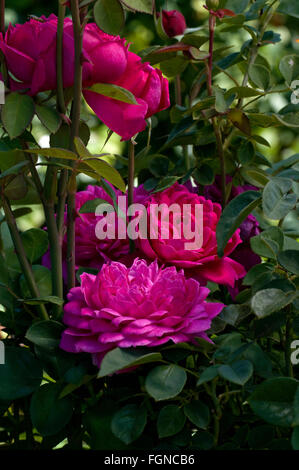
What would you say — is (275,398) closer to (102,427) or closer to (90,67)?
(102,427)

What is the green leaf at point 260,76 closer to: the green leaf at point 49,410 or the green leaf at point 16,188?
the green leaf at point 16,188

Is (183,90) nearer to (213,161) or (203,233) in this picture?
(213,161)

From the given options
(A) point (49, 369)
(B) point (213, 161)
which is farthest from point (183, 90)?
(A) point (49, 369)

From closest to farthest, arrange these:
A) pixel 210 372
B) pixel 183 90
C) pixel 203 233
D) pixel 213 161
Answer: pixel 210 372 < pixel 203 233 < pixel 213 161 < pixel 183 90

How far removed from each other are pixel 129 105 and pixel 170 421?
0.26 metres

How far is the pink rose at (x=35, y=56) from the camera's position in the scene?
0.51 m

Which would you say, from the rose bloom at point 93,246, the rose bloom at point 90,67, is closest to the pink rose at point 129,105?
the rose bloom at point 90,67

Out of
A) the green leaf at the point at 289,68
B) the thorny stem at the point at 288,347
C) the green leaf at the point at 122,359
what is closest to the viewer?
the green leaf at the point at 122,359

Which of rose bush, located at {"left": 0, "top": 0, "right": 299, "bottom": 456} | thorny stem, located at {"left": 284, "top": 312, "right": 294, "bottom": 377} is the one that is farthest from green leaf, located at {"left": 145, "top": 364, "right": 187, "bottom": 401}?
thorny stem, located at {"left": 284, "top": 312, "right": 294, "bottom": 377}

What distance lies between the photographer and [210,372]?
18.5 inches

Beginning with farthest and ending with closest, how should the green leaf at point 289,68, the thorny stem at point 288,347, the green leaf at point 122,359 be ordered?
the green leaf at point 289,68
the thorny stem at point 288,347
the green leaf at point 122,359

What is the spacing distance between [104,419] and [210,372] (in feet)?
0.37

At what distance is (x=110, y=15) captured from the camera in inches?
19.9
